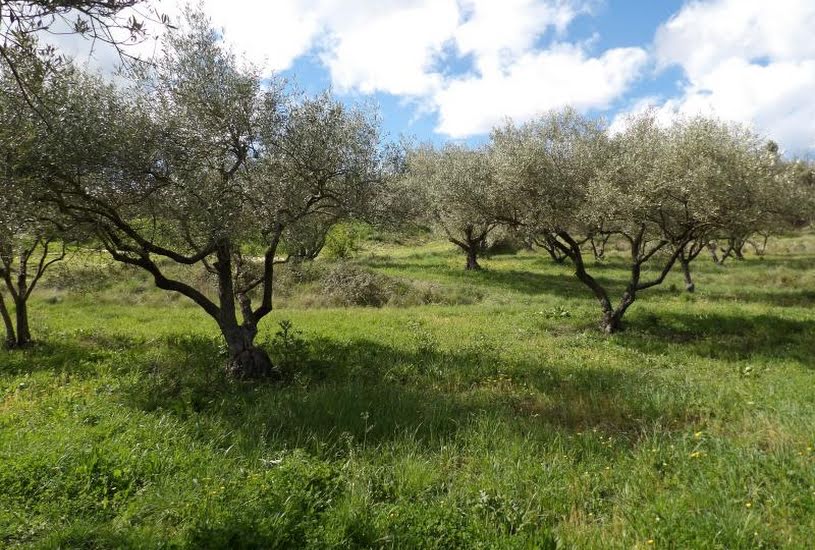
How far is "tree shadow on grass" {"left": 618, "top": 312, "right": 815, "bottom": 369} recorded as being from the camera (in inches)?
560

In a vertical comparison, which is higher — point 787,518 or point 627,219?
point 627,219

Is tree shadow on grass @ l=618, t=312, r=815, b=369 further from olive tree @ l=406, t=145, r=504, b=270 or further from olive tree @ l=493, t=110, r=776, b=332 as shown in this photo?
olive tree @ l=406, t=145, r=504, b=270

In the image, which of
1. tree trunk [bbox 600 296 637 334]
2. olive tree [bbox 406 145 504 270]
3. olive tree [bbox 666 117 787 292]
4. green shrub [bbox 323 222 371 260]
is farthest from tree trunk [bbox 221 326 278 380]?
green shrub [bbox 323 222 371 260]

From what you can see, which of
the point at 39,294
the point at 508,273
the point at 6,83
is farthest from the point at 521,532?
the point at 508,273

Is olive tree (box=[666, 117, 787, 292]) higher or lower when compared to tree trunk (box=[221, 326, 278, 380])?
higher

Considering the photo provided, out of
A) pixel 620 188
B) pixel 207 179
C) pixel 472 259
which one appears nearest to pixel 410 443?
pixel 207 179

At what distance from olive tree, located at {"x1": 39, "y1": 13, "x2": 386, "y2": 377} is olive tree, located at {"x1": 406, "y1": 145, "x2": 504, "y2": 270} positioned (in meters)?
3.59

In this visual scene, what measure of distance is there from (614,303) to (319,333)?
46.7 ft

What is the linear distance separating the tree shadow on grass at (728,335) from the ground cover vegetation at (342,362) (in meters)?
0.14

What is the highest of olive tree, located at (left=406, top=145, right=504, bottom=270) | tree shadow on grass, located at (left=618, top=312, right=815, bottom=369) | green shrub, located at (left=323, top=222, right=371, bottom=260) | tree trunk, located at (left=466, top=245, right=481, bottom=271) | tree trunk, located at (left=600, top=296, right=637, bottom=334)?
olive tree, located at (left=406, top=145, right=504, bottom=270)

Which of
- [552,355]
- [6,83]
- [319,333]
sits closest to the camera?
[6,83]

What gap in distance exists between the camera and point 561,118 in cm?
3216

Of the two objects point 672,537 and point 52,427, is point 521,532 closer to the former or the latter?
point 672,537

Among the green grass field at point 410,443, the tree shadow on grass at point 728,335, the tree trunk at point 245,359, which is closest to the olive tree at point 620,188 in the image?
the tree shadow on grass at point 728,335
